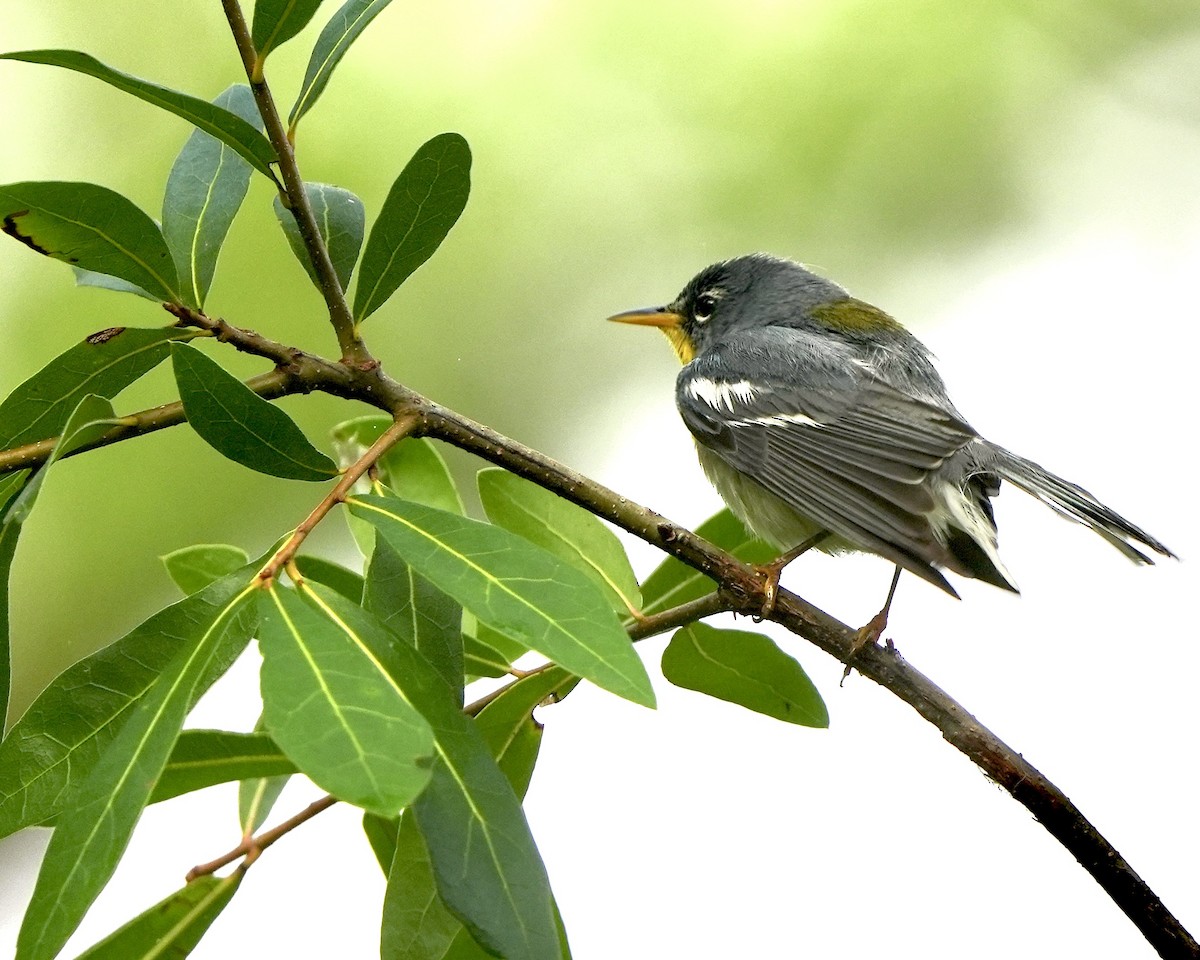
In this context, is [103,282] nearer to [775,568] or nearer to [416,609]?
[416,609]

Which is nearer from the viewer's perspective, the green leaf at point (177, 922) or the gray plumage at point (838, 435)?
the green leaf at point (177, 922)

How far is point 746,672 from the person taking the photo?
1.80 meters

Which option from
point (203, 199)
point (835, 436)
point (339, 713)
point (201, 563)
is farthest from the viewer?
point (835, 436)

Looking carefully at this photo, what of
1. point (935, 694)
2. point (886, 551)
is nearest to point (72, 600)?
point (886, 551)

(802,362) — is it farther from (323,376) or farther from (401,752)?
(401,752)

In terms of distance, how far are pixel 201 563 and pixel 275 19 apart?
2.80ft

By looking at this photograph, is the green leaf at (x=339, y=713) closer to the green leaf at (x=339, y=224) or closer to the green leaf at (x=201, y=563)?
the green leaf at (x=339, y=224)

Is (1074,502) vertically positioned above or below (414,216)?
above

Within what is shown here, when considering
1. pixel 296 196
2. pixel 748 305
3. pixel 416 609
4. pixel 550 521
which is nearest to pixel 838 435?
pixel 748 305

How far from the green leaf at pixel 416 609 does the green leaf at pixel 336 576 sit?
0.66ft

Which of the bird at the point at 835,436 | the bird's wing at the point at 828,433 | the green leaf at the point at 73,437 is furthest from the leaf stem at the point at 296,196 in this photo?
the bird's wing at the point at 828,433

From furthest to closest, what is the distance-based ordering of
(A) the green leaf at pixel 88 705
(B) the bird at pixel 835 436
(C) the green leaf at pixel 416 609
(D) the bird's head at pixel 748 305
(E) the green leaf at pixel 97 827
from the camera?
(D) the bird's head at pixel 748 305 < (B) the bird at pixel 835 436 < (C) the green leaf at pixel 416 609 < (A) the green leaf at pixel 88 705 < (E) the green leaf at pixel 97 827

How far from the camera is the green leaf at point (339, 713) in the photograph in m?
1.00

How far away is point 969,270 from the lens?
5.28 meters
